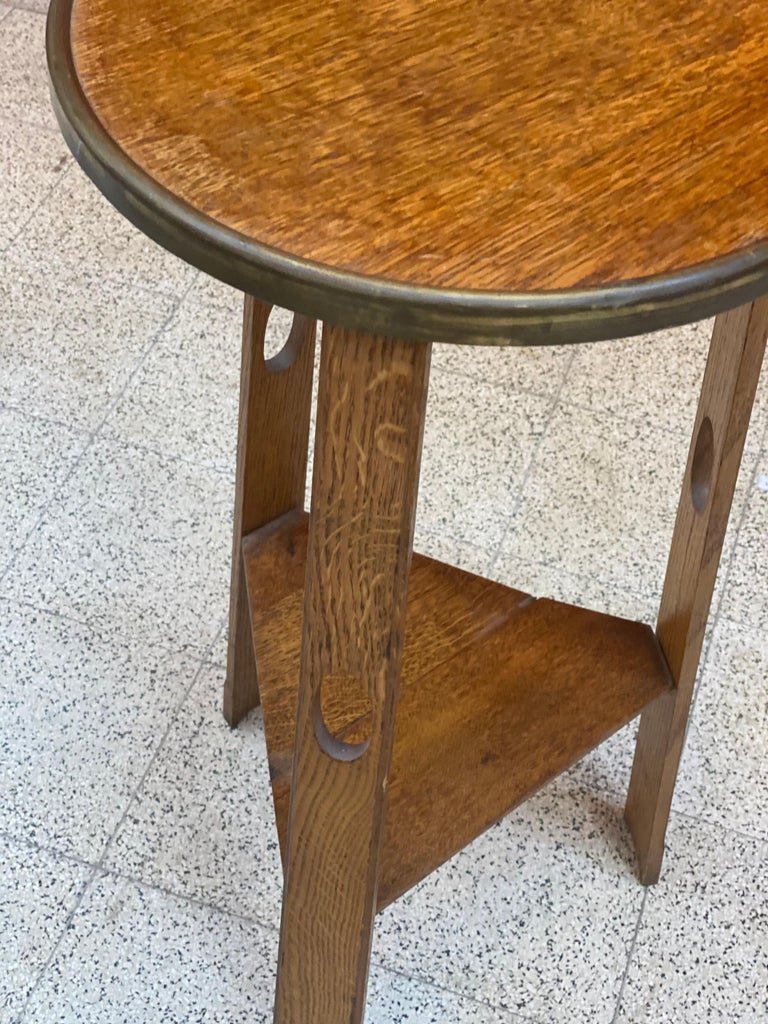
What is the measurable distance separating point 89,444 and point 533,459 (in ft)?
1.84

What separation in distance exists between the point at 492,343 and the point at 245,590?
2.32ft

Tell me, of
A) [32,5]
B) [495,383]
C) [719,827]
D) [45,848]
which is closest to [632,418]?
[495,383]

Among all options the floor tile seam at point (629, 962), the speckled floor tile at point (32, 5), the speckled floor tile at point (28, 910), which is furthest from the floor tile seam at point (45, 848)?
the speckled floor tile at point (32, 5)

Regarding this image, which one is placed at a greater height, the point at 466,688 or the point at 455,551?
the point at 466,688

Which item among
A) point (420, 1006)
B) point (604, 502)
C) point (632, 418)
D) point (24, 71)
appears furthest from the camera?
point (24, 71)

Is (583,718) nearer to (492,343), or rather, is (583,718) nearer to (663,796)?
(663,796)

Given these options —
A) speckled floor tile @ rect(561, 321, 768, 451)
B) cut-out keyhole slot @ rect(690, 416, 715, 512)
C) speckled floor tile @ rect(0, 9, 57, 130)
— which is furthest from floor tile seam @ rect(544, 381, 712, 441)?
speckled floor tile @ rect(0, 9, 57, 130)

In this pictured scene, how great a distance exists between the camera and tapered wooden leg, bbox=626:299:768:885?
110 cm

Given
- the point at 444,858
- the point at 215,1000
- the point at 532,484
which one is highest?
the point at 444,858

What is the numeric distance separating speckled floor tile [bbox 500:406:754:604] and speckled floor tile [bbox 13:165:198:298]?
595 millimetres

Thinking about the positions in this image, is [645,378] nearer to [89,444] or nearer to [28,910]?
[89,444]

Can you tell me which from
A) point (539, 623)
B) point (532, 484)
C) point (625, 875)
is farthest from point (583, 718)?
A: point (532, 484)

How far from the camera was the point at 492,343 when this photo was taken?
2.42 feet

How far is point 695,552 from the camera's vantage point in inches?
48.4
